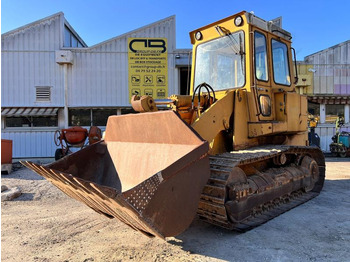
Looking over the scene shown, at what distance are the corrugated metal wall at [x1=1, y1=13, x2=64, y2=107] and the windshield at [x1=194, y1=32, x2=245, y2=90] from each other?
9.77 metres

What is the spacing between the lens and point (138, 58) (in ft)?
45.0

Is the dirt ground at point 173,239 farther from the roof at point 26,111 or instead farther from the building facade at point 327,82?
the building facade at point 327,82

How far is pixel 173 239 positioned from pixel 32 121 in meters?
11.9

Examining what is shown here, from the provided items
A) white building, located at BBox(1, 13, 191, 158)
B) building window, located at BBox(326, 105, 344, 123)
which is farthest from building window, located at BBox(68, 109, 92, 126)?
building window, located at BBox(326, 105, 344, 123)

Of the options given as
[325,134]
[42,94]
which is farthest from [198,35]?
[325,134]

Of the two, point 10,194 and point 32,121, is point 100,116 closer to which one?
point 32,121

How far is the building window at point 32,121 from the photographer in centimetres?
1343

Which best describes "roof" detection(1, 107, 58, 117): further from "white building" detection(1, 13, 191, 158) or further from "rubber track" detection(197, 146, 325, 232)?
"rubber track" detection(197, 146, 325, 232)

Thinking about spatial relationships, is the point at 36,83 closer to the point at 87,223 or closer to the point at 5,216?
the point at 5,216

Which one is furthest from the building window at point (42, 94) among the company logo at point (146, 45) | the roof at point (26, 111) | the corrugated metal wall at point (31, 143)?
the company logo at point (146, 45)

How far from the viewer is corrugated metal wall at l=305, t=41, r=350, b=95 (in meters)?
15.5

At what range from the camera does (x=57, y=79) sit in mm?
13414

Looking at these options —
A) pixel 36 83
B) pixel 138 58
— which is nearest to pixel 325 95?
pixel 138 58

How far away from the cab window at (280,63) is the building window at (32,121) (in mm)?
11132
